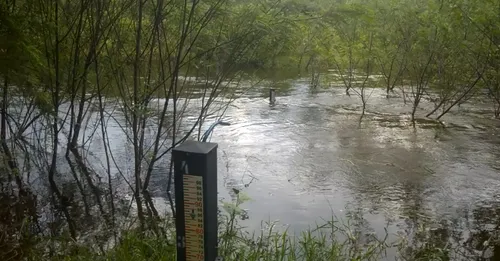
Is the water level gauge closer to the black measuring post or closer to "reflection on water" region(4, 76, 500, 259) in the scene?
the black measuring post

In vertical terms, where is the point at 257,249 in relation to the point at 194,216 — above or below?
below

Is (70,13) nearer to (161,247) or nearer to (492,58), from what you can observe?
(161,247)

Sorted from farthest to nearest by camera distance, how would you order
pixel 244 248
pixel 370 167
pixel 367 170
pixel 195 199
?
pixel 370 167
pixel 367 170
pixel 244 248
pixel 195 199

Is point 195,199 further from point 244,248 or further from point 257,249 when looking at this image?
point 257,249

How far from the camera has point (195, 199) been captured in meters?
2.35

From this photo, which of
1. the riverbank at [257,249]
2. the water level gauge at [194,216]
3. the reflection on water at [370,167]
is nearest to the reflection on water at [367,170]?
the reflection on water at [370,167]

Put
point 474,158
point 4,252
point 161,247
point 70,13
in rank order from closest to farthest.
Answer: point 161,247 < point 4,252 < point 70,13 < point 474,158

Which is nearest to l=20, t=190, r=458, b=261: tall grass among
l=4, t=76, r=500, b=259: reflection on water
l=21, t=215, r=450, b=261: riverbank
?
l=21, t=215, r=450, b=261: riverbank

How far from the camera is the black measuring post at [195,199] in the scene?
89.7 inches

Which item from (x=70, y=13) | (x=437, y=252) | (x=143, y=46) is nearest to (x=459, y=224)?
(x=437, y=252)

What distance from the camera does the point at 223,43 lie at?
19.0 ft

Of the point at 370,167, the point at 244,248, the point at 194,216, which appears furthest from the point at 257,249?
the point at 370,167

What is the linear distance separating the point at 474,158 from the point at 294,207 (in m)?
4.22

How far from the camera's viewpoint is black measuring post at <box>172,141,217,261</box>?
228cm
